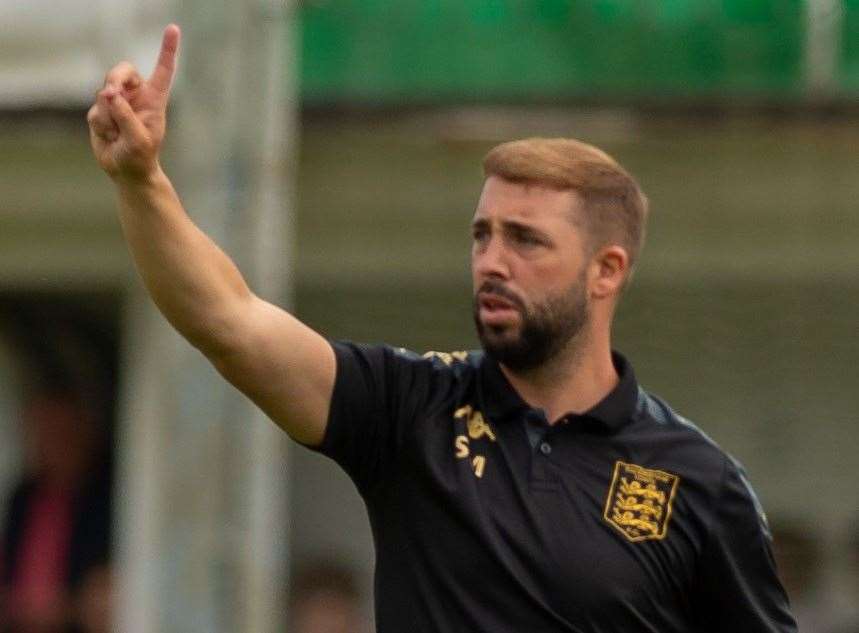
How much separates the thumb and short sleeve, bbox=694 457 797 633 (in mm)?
1150

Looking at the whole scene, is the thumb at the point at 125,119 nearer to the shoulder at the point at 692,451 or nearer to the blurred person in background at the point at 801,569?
the shoulder at the point at 692,451

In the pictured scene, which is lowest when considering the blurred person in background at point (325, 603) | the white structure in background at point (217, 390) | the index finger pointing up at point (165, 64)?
the blurred person in background at point (325, 603)

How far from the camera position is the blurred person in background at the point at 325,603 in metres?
8.16

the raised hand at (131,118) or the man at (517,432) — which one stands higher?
the raised hand at (131,118)

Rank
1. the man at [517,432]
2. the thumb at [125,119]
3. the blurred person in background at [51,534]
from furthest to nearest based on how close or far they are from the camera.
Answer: the blurred person in background at [51,534] → the man at [517,432] → the thumb at [125,119]

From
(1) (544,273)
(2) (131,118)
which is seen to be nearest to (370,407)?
(1) (544,273)

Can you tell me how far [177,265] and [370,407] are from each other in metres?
0.43

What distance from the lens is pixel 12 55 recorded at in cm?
798

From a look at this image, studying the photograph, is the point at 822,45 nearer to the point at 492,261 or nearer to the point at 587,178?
the point at 587,178

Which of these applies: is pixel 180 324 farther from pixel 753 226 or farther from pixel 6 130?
pixel 753 226

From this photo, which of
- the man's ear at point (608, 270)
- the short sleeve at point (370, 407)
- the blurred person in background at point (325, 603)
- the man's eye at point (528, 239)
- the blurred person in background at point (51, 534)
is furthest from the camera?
the blurred person in background at point (325, 603)

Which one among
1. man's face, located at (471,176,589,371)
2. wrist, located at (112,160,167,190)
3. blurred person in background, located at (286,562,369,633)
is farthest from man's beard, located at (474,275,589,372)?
blurred person in background, located at (286,562,369,633)

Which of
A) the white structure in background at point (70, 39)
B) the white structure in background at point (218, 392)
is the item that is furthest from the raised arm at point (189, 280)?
the white structure in background at point (70, 39)

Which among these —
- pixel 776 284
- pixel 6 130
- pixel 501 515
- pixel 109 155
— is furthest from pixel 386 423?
pixel 776 284
